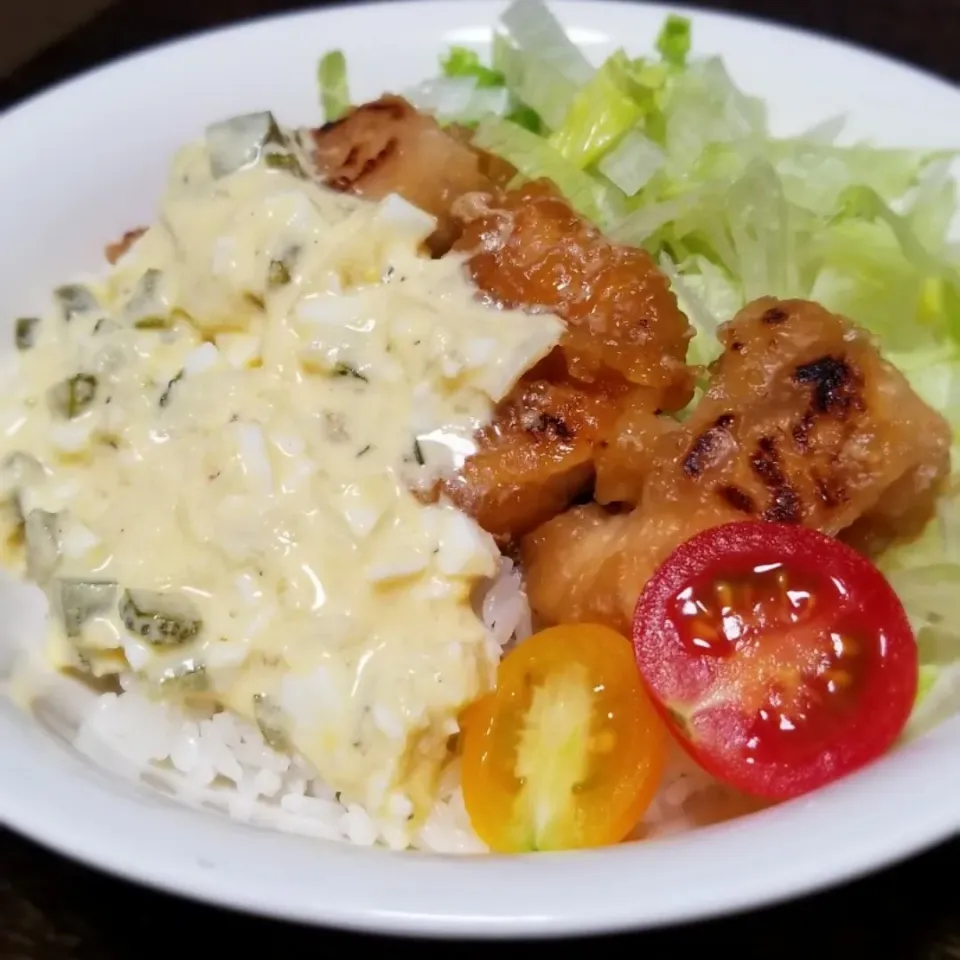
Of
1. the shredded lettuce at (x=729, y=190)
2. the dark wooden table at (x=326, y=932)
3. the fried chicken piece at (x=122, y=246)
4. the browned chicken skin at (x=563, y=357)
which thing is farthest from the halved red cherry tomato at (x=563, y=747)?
the fried chicken piece at (x=122, y=246)

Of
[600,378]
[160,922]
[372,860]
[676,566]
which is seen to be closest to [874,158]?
[600,378]

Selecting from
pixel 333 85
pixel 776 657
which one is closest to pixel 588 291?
pixel 776 657

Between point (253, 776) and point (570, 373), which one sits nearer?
point (253, 776)

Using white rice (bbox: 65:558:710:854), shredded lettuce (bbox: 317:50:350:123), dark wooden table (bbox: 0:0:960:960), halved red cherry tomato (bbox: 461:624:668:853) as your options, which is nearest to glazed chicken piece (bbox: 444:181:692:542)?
white rice (bbox: 65:558:710:854)

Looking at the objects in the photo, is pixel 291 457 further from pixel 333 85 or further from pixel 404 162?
pixel 333 85

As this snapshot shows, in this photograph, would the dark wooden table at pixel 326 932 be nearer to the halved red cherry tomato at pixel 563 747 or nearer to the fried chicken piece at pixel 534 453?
the halved red cherry tomato at pixel 563 747

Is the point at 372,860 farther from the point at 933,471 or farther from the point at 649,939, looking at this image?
the point at 933,471

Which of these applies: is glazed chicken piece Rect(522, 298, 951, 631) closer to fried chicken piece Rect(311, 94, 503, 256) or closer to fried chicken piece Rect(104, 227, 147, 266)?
fried chicken piece Rect(311, 94, 503, 256)
